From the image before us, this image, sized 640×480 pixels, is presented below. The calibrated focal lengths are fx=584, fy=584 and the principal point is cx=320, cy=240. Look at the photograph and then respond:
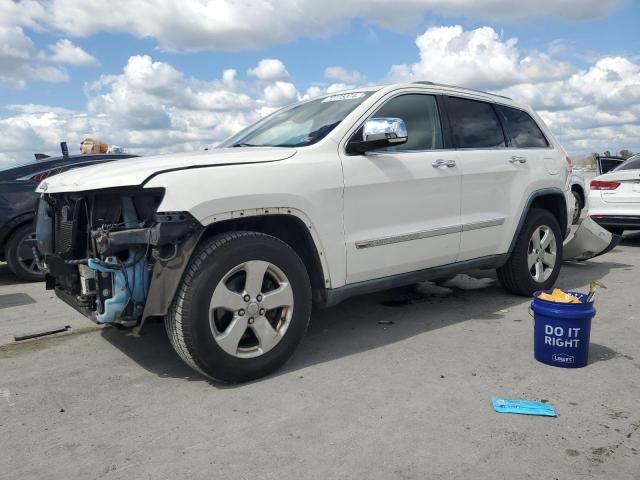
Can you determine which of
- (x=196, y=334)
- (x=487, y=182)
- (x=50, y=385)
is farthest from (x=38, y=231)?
(x=487, y=182)

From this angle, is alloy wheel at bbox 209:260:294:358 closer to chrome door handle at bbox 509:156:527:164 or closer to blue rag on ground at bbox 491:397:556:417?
blue rag on ground at bbox 491:397:556:417

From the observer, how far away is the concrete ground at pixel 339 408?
8.48 feet

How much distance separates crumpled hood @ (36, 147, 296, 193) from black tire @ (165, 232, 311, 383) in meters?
0.45

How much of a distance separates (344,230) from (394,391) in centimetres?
109

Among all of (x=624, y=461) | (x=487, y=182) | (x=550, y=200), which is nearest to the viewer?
(x=624, y=461)

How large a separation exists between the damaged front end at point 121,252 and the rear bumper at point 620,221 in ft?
23.5

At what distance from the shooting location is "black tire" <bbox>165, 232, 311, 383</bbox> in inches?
127

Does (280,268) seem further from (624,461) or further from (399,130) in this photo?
(624,461)

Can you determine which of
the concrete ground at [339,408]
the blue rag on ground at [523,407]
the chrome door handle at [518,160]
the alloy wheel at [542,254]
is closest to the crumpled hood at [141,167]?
the concrete ground at [339,408]

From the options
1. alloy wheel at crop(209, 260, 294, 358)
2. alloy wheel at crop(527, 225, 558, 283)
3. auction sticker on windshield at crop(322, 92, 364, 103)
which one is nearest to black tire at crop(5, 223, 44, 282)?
auction sticker on windshield at crop(322, 92, 364, 103)

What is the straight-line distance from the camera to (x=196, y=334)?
3.24 meters

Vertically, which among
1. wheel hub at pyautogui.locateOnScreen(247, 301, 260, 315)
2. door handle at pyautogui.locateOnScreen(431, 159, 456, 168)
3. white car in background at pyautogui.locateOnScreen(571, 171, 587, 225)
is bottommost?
wheel hub at pyautogui.locateOnScreen(247, 301, 260, 315)

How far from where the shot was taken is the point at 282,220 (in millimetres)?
3779

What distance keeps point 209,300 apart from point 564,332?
7.15ft
